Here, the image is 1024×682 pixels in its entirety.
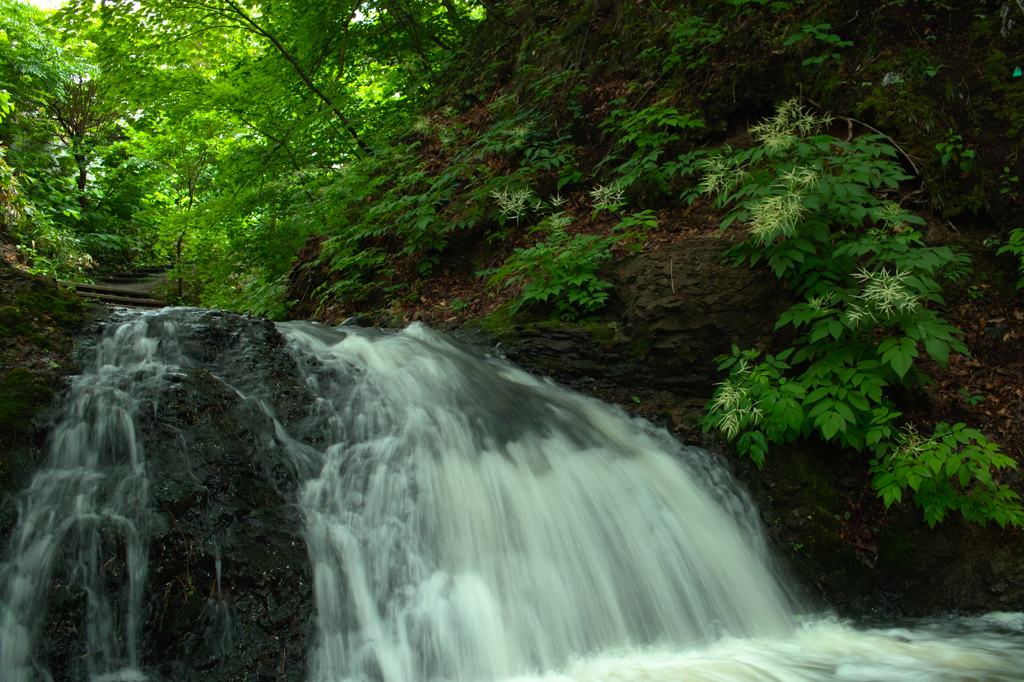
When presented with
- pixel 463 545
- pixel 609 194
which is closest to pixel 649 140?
pixel 609 194

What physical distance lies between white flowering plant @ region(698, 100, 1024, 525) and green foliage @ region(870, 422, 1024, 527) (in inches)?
0.6

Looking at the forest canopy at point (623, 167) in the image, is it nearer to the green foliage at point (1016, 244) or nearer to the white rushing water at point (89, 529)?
the green foliage at point (1016, 244)

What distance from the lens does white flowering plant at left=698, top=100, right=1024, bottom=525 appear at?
11.3ft

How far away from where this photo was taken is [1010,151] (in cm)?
452

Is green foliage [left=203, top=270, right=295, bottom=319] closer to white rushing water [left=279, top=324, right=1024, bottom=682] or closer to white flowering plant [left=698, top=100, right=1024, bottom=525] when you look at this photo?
white rushing water [left=279, top=324, right=1024, bottom=682]

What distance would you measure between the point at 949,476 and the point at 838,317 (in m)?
1.11

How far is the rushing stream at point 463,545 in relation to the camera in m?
2.50

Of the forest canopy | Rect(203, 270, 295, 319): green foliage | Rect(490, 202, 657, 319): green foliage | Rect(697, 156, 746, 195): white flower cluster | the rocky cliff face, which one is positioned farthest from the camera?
Rect(203, 270, 295, 319): green foliage

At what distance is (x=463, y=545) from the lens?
10.3 ft

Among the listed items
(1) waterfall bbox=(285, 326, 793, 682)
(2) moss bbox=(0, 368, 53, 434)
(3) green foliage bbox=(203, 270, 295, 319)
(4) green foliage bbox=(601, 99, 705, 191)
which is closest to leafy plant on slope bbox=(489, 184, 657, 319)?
(4) green foliage bbox=(601, 99, 705, 191)

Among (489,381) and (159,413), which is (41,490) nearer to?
(159,413)

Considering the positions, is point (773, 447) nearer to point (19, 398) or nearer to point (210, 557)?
point (210, 557)

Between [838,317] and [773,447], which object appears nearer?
[838,317]

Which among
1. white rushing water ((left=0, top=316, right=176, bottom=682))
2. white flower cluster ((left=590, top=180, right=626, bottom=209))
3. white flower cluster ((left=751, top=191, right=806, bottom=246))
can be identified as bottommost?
white rushing water ((left=0, top=316, right=176, bottom=682))
